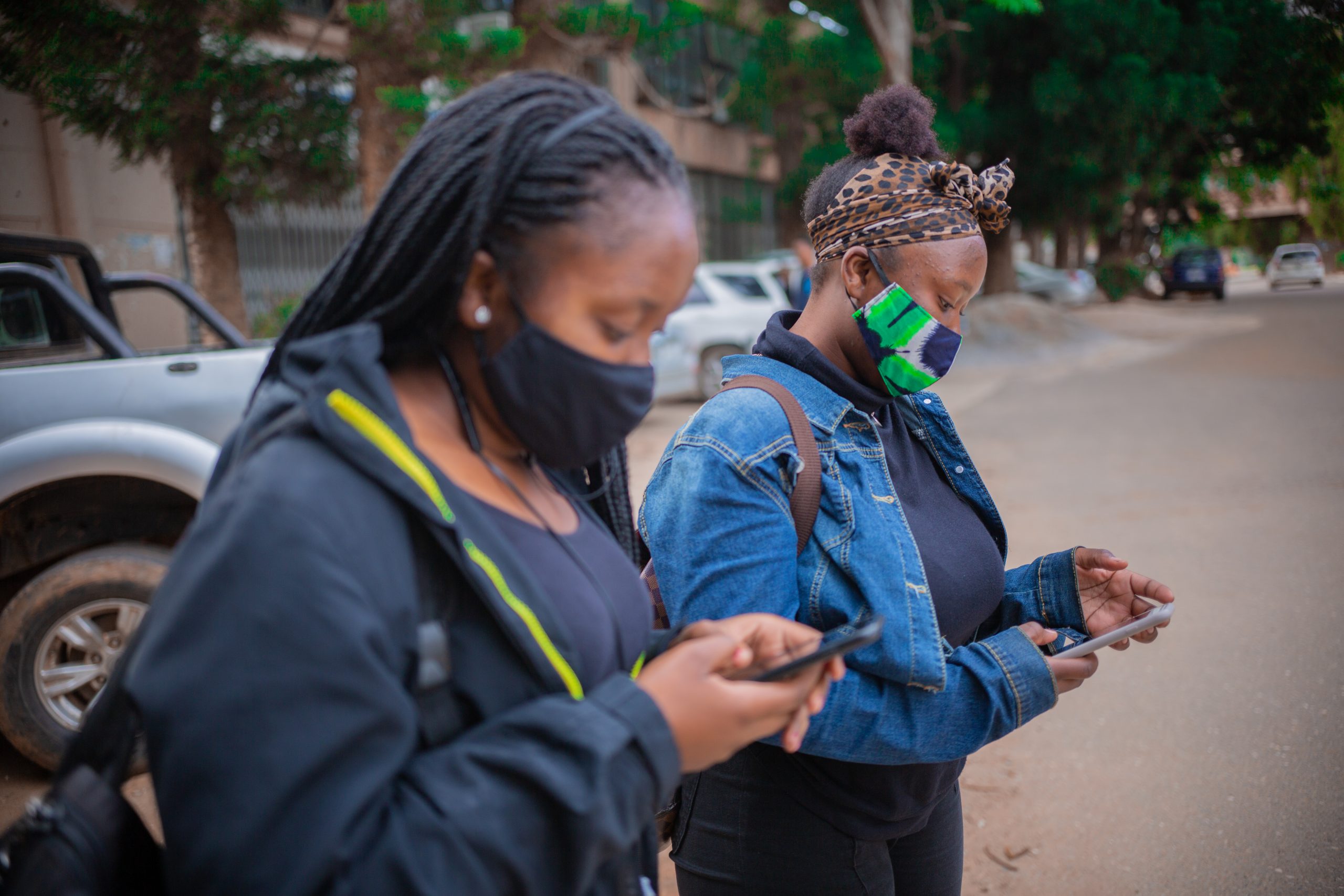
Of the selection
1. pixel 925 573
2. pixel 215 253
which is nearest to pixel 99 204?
pixel 215 253

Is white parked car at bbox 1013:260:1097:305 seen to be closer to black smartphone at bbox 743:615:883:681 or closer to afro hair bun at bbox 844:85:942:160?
afro hair bun at bbox 844:85:942:160

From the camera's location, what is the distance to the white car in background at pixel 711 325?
11156mm

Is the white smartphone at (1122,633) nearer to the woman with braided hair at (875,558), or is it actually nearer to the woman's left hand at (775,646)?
the woman with braided hair at (875,558)

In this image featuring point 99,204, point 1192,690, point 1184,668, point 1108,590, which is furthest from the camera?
point 99,204

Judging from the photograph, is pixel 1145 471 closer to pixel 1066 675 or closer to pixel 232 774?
pixel 1066 675

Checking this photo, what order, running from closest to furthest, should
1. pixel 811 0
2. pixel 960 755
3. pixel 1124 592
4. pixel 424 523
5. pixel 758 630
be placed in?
pixel 424 523 → pixel 758 630 → pixel 960 755 → pixel 1124 592 → pixel 811 0

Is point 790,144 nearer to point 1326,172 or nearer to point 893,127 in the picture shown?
point 1326,172

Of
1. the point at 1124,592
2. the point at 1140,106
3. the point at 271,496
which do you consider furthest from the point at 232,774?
the point at 1140,106

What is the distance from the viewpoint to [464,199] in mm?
1085

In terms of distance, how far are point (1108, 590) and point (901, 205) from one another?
3.08 ft

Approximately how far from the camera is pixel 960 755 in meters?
1.64

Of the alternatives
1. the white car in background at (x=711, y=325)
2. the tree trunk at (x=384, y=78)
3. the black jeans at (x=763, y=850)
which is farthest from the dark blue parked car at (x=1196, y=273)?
the black jeans at (x=763, y=850)

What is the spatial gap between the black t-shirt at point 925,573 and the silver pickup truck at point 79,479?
115 inches

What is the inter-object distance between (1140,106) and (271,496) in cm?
1863
